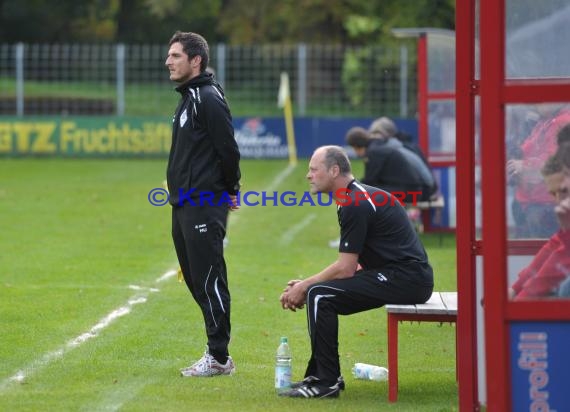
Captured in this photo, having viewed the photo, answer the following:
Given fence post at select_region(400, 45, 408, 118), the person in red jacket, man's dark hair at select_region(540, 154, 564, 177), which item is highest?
fence post at select_region(400, 45, 408, 118)

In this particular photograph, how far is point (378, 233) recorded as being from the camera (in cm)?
790

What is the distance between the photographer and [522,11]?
20.9 feet

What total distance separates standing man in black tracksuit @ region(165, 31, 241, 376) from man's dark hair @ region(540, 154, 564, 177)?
2.65 m

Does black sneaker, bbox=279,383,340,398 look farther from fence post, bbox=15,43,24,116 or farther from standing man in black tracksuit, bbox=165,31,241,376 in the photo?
fence post, bbox=15,43,24,116

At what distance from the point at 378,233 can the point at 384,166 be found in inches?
327

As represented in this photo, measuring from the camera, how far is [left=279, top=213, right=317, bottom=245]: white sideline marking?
17.0 m

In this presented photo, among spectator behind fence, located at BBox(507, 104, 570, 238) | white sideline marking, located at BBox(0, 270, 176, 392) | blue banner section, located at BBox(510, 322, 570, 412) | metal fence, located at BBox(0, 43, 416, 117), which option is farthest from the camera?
metal fence, located at BBox(0, 43, 416, 117)

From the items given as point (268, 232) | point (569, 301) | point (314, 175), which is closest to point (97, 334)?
point (314, 175)

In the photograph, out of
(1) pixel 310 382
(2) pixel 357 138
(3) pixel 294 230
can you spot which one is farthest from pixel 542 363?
(3) pixel 294 230

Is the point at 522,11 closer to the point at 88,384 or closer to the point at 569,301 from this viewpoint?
the point at 569,301

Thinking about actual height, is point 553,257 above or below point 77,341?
above

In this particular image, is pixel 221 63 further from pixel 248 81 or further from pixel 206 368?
pixel 206 368

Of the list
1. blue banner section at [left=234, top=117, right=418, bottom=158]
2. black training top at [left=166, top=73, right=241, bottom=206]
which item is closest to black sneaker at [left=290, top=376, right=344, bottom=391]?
black training top at [left=166, top=73, right=241, bottom=206]

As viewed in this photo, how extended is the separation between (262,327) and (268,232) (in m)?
7.34
